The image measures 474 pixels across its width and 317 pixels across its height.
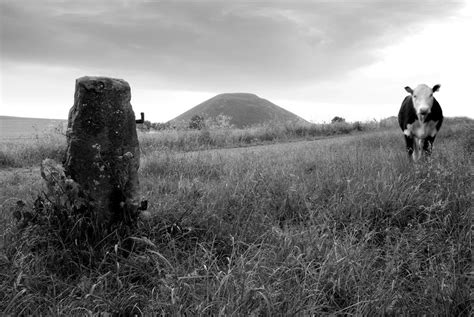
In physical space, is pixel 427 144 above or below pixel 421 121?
below

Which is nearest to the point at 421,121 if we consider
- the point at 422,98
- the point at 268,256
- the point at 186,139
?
the point at 422,98

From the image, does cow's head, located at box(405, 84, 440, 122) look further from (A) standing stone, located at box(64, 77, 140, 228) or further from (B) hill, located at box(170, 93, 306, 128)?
(B) hill, located at box(170, 93, 306, 128)

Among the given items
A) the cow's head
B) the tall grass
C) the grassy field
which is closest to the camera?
the grassy field

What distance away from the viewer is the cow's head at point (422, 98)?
7165 millimetres

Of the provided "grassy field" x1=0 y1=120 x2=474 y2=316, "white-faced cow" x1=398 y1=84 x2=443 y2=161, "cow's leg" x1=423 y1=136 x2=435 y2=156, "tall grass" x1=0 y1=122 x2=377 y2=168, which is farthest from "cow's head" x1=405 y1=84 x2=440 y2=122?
"tall grass" x1=0 y1=122 x2=377 y2=168

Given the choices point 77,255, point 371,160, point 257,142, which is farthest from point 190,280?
point 257,142

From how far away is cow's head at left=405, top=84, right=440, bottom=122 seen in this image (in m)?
7.16

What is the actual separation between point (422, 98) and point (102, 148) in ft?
21.3

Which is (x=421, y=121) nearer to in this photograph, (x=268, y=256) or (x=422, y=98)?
(x=422, y=98)

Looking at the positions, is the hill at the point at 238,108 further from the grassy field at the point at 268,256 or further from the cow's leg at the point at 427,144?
the grassy field at the point at 268,256

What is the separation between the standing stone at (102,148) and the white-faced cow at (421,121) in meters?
5.98

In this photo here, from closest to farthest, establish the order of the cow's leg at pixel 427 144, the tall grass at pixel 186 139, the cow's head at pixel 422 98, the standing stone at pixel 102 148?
the standing stone at pixel 102 148 < the cow's head at pixel 422 98 < the cow's leg at pixel 427 144 < the tall grass at pixel 186 139

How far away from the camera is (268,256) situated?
2.89 metres

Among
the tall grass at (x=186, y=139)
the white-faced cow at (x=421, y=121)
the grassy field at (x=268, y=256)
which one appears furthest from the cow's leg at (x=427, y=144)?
the tall grass at (x=186, y=139)
